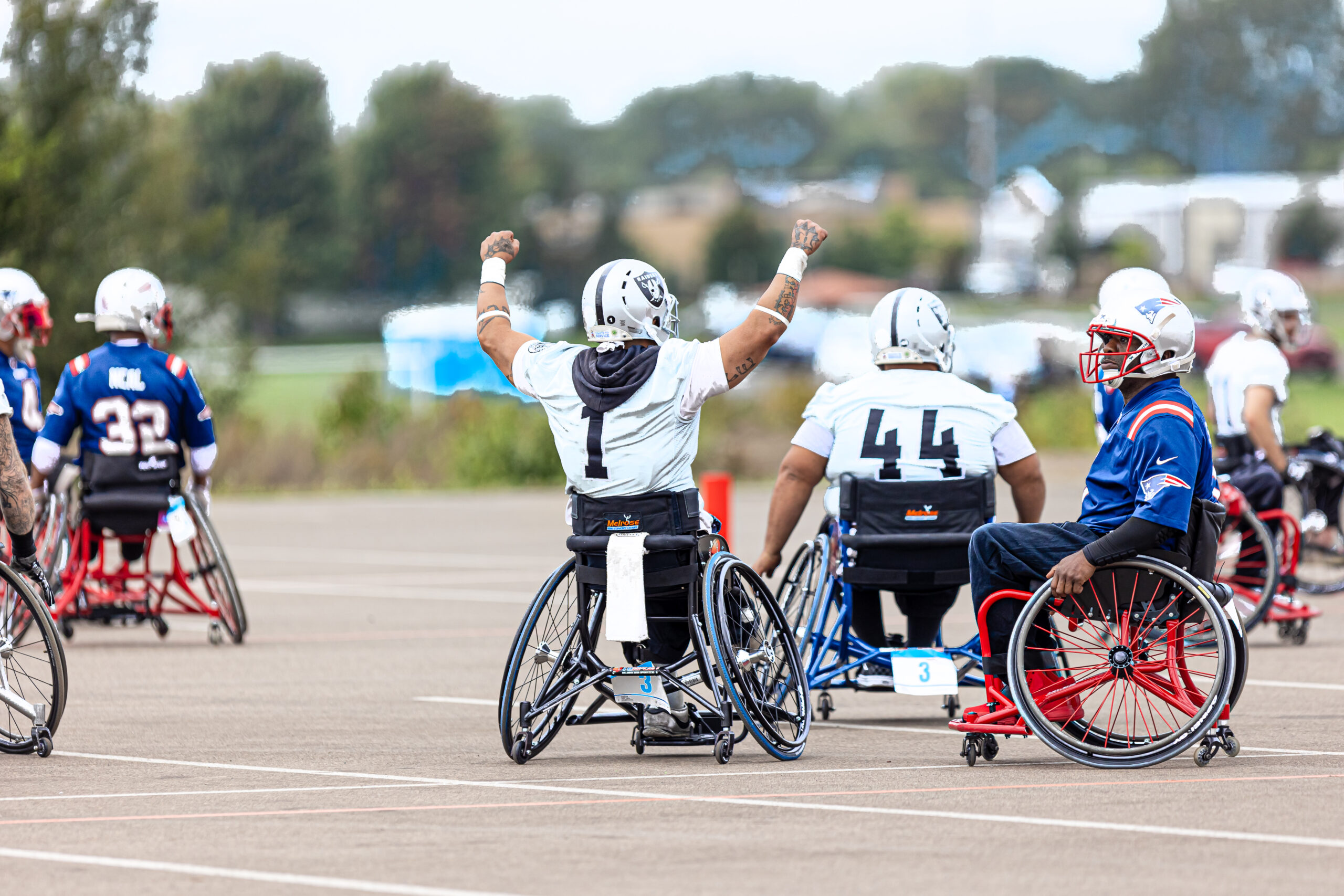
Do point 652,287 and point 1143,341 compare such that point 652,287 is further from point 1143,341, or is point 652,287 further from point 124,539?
point 124,539

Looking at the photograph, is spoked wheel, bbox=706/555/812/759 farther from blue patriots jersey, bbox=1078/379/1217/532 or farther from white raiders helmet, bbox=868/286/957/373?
white raiders helmet, bbox=868/286/957/373

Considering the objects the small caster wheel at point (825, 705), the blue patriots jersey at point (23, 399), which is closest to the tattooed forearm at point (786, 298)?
the small caster wheel at point (825, 705)

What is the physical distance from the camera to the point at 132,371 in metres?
14.7

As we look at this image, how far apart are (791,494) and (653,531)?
1.39 metres

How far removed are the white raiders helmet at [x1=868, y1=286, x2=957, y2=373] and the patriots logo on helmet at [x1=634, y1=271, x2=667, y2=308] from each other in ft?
5.36

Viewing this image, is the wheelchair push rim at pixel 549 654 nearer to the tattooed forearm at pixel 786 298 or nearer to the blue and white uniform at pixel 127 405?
the tattooed forearm at pixel 786 298

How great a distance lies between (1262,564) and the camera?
1418 cm

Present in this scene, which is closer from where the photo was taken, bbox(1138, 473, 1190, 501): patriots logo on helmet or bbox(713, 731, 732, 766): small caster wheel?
bbox(1138, 473, 1190, 501): patriots logo on helmet

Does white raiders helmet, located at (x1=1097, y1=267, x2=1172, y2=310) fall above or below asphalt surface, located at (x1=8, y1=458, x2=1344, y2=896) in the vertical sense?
above

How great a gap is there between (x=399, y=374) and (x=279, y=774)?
123 ft

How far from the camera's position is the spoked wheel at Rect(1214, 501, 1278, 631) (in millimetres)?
14031

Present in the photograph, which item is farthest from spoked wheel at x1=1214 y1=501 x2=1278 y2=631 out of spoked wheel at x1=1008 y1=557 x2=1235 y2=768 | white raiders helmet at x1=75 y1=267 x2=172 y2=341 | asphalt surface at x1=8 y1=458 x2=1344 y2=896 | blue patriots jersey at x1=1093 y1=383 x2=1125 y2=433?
white raiders helmet at x1=75 y1=267 x2=172 y2=341

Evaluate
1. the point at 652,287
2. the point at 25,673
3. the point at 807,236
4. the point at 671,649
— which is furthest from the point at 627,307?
the point at 25,673

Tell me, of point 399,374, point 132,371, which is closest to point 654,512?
point 132,371
